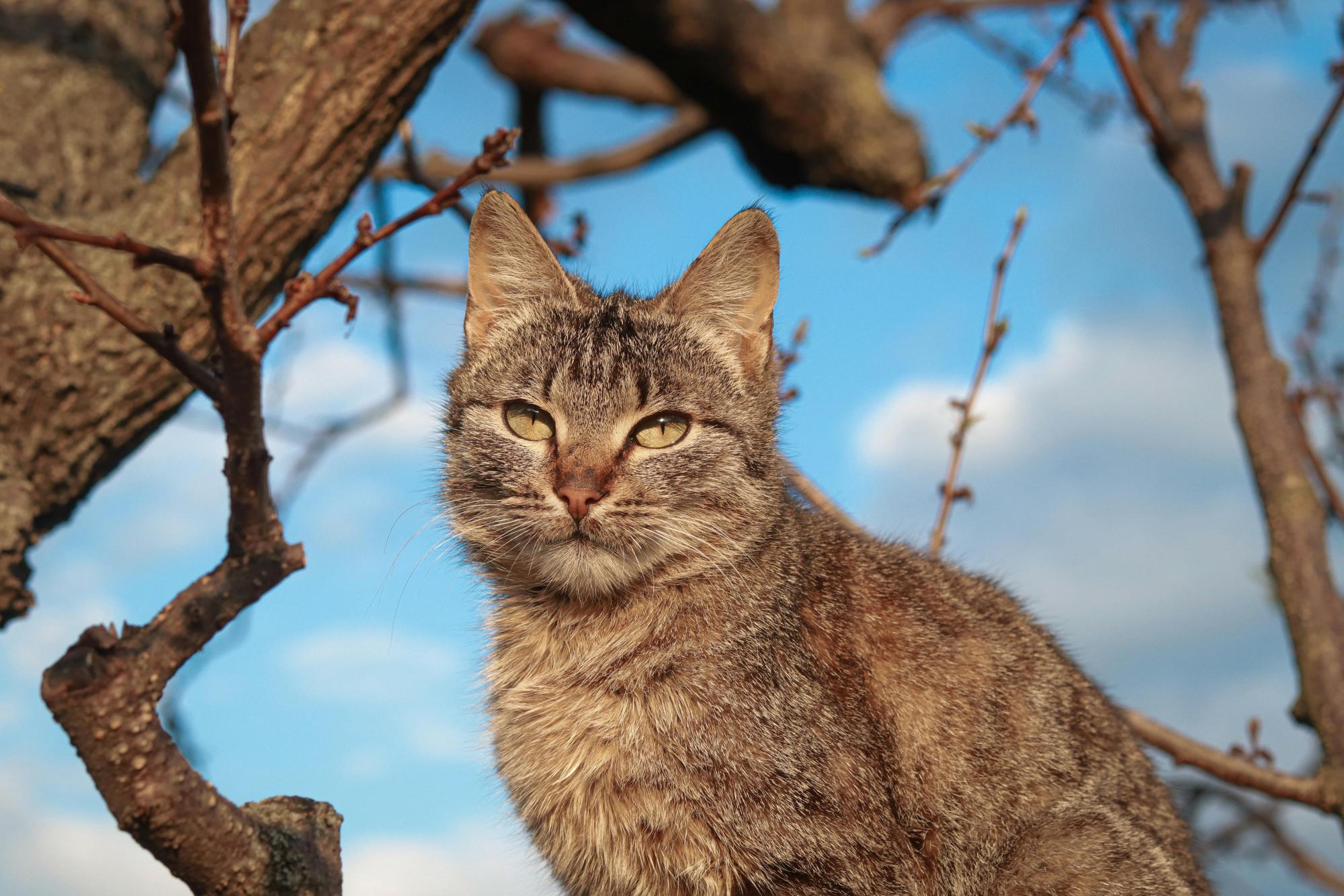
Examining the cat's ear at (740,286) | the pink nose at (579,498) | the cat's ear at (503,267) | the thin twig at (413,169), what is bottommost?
the pink nose at (579,498)

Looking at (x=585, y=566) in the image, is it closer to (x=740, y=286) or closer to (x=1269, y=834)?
(x=740, y=286)

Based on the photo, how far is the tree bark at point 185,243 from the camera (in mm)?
4602

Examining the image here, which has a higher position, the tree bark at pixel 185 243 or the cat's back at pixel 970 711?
the tree bark at pixel 185 243

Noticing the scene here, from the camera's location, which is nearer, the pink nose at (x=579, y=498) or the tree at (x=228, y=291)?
the tree at (x=228, y=291)

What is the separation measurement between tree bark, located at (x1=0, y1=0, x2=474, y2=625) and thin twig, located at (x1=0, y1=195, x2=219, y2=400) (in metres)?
2.18

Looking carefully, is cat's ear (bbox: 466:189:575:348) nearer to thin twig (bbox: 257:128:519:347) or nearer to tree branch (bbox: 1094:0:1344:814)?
thin twig (bbox: 257:128:519:347)

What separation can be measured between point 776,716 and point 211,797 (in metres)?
1.47

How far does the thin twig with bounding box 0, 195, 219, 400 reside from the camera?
2379 mm

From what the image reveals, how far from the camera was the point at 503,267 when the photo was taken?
13.0ft

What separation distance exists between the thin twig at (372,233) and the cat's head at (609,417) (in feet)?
3.20

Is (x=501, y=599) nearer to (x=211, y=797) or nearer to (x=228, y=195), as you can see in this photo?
(x=211, y=797)

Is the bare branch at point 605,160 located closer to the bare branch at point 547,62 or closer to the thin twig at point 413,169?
the bare branch at point 547,62

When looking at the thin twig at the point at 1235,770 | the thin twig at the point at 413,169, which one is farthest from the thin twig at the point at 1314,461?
→ the thin twig at the point at 413,169

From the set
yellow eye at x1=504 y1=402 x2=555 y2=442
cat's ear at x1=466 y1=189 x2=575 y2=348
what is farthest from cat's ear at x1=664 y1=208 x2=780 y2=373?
yellow eye at x1=504 y1=402 x2=555 y2=442
